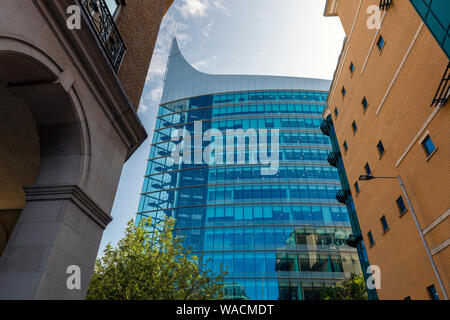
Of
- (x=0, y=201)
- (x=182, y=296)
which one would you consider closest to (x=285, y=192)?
(x=182, y=296)

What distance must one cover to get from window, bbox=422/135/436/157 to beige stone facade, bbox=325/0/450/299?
0.14m

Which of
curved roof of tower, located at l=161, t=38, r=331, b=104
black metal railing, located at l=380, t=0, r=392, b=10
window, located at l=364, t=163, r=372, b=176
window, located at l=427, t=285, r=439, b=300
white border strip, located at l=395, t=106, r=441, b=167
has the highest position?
curved roof of tower, located at l=161, t=38, r=331, b=104

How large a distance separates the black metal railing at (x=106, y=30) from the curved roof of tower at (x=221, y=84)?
155ft

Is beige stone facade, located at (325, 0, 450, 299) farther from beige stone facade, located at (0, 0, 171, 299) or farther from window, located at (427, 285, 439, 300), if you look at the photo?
beige stone facade, located at (0, 0, 171, 299)

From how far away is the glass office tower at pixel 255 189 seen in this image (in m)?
36.7

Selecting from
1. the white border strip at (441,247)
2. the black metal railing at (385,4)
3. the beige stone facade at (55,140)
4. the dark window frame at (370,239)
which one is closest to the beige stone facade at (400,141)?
the white border strip at (441,247)

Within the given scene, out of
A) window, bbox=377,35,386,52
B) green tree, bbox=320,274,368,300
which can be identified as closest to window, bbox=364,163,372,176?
window, bbox=377,35,386,52

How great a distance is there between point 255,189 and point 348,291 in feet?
57.2

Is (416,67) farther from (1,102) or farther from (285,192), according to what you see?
(285,192)

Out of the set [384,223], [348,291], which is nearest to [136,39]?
[384,223]

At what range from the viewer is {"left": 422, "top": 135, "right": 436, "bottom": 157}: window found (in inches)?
535

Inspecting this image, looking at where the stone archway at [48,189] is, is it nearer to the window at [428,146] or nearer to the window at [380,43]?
the window at [428,146]

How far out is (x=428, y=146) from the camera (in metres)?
13.9
